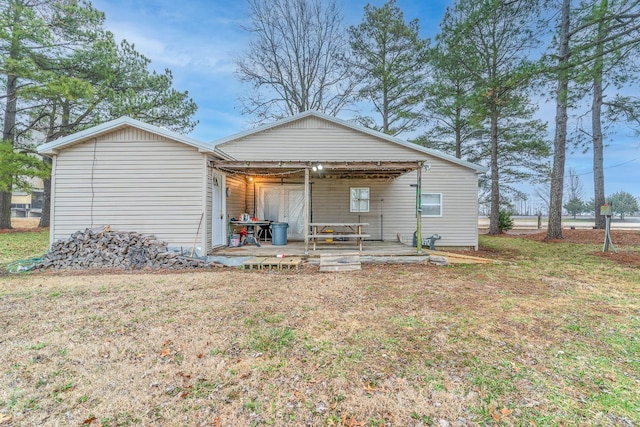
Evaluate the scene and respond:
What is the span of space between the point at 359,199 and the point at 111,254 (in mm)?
8064

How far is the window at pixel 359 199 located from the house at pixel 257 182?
39mm

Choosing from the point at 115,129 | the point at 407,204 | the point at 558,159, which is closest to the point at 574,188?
the point at 558,159

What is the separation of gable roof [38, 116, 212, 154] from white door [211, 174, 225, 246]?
1.13m

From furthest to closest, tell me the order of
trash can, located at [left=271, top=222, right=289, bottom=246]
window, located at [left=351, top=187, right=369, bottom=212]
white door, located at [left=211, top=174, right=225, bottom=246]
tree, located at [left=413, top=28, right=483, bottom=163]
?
tree, located at [left=413, top=28, right=483, bottom=163], window, located at [left=351, top=187, right=369, bottom=212], trash can, located at [left=271, top=222, right=289, bottom=246], white door, located at [left=211, top=174, right=225, bottom=246]

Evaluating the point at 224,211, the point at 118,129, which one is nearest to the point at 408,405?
the point at 224,211

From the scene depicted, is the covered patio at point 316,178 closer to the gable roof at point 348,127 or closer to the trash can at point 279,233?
the trash can at point 279,233

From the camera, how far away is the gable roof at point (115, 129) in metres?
7.38

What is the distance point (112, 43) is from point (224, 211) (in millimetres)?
12312

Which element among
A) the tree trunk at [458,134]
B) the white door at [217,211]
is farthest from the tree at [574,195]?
the white door at [217,211]

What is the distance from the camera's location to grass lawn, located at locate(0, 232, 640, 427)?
223cm

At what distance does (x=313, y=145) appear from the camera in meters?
10.9

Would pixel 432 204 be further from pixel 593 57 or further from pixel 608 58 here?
pixel 608 58

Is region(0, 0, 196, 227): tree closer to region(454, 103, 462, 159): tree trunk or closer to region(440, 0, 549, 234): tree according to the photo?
region(440, 0, 549, 234): tree

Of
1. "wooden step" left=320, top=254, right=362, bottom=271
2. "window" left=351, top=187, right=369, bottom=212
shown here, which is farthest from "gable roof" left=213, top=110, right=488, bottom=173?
"wooden step" left=320, top=254, right=362, bottom=271
